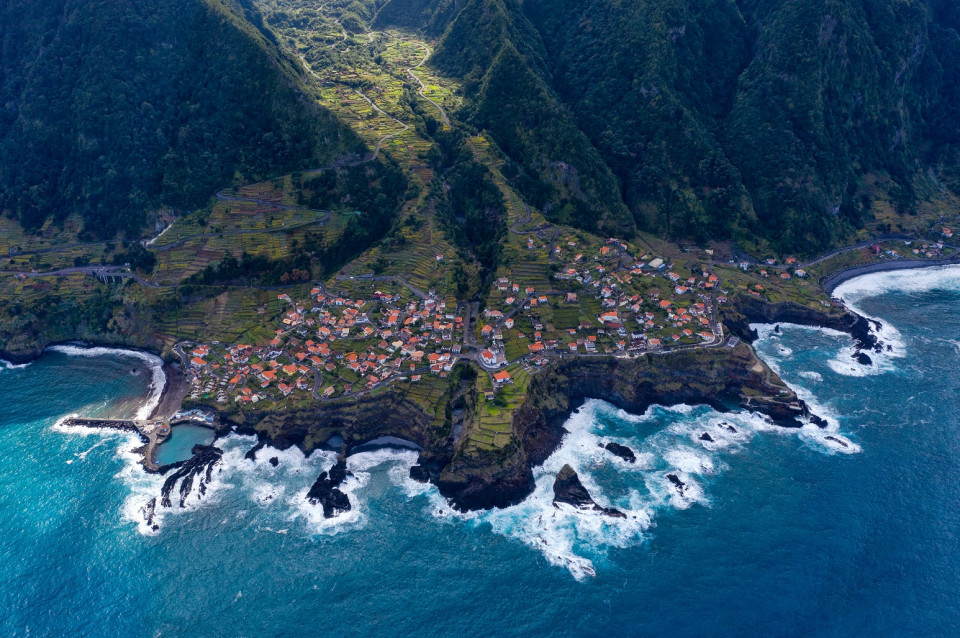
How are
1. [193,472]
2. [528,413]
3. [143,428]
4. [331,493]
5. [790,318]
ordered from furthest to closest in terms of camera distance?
1. [790,318]
2. [143,428]
3. [528,413]
4. [193,472]
5. [331,493]

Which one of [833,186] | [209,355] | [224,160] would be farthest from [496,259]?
[833,186]

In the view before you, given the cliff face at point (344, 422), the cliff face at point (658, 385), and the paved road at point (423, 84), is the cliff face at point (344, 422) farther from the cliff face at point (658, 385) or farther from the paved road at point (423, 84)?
the paved road at point (423, 84)

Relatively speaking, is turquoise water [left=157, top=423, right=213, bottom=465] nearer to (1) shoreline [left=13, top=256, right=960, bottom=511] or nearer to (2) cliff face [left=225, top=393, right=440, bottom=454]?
(1) shoreline [left=13, top=256, right=960, bottom=511]

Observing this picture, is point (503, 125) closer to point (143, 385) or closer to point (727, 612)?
point (143, 385)

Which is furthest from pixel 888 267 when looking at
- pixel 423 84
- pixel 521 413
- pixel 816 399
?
pixel 423 84

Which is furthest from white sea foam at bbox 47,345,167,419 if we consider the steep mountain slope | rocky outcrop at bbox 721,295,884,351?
rocky outcrop at bbox 721,295,884,351

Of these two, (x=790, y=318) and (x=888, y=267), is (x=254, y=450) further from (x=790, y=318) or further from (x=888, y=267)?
(x=888, y=267)

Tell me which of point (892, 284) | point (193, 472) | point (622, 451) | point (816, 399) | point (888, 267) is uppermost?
point (888, 267)
